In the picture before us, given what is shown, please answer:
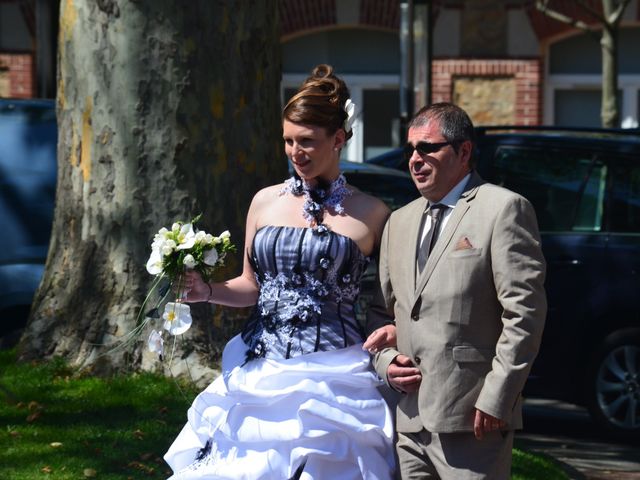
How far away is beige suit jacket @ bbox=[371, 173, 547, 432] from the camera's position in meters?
4.30

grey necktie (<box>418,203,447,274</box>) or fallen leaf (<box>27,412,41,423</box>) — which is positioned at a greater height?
grey necktie (<box>418,203,447,274</box>)

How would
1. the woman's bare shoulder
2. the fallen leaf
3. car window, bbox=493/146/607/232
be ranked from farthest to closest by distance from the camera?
car window, bbox=493/146/607/232, the fallen leaf, the woman's bare shoulder

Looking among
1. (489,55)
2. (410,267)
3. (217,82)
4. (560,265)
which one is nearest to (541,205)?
(560,265)

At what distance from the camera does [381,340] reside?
4.67 metres

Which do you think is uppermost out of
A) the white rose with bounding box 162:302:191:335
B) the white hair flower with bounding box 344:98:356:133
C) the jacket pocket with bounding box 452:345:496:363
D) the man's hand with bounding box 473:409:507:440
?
the white hair flower with bounding box 344:98:356:133

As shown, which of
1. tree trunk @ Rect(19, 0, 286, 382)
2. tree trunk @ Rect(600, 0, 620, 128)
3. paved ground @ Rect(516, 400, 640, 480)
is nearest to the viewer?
tree trunk @ Rect(19, 0, 286, 382)

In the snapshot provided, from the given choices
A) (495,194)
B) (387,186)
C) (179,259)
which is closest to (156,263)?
(179,259)

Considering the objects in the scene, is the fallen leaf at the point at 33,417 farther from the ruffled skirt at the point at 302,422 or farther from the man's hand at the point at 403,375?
the man's hand at the point at 403,375

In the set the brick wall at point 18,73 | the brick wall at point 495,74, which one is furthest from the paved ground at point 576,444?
the brick wall at point 18,73

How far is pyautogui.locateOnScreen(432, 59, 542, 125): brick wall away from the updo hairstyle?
51.1ft

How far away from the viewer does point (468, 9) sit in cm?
2025

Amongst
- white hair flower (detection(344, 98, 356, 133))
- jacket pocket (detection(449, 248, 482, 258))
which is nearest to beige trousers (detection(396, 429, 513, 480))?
jacket pocket (detection(449, 248, 482, 258))

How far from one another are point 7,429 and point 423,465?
2985mm

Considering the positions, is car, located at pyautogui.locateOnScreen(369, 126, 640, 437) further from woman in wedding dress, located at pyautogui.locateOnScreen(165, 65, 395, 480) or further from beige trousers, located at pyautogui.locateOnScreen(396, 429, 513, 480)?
beige trousers, located at pyautogui.locateOnScreen(396, 429, 513, 480)
